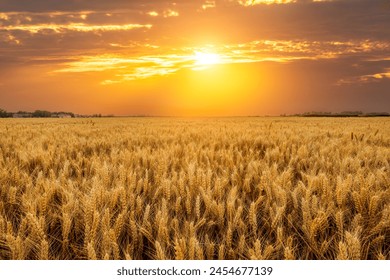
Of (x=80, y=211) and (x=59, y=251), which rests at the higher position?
(x=80, y=211)

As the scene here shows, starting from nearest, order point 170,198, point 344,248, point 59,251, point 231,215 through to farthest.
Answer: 1. point 344,248
2. point 59,251
3. point 231,215
4. point 170,198

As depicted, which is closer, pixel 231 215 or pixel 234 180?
pixel 231 215

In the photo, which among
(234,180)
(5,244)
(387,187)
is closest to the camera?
(5,244)

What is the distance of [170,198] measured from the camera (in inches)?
85.7

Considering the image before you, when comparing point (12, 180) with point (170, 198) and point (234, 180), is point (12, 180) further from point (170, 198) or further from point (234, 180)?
point (234, 180)

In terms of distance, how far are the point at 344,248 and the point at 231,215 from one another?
63 centimetres

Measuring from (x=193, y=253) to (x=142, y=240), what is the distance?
0.42 m

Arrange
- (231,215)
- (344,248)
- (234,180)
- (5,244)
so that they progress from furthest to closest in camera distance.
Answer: (234,180) → (231,215) → (5,244) → (344,248)

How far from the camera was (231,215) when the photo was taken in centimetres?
175
